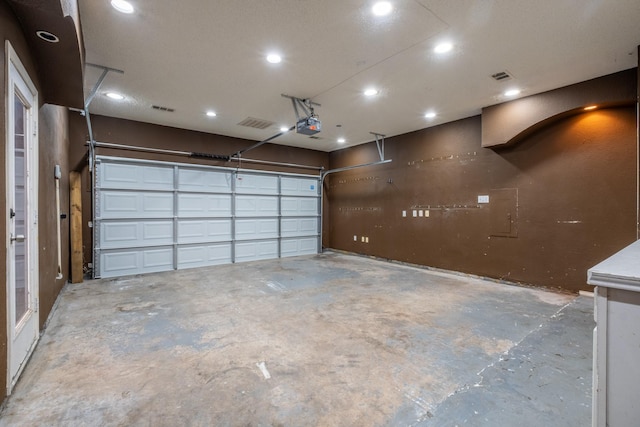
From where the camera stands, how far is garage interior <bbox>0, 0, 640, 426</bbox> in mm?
1965

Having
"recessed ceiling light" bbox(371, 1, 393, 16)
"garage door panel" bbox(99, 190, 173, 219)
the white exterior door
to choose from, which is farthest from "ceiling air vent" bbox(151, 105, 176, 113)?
"recessed ceiling light" bbox(371, 1, 393, 16)

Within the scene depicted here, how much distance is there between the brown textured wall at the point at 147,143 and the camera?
17.1 feet

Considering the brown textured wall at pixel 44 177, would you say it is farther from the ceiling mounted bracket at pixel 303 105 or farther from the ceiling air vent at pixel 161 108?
the ceiling mounted bracket at pixel 303 105

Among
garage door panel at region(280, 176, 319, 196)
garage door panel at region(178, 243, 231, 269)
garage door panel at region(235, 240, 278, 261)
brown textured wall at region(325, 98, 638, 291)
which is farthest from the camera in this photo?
garage door panel at region(280, 176, 319, 196)

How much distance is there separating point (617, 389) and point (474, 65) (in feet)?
11.8

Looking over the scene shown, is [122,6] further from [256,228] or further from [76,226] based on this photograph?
[256,228]

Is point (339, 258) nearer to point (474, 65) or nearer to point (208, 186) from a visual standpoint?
point (208, 186)

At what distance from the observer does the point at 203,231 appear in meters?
6.52

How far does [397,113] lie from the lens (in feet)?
17.3

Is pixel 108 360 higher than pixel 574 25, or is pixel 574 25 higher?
pixel 574 25

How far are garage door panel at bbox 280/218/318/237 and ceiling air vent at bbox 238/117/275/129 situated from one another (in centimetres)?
262

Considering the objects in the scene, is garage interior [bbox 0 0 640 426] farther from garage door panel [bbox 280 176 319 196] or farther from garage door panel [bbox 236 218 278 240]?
garage door panel [bbox 280 176 319 196]

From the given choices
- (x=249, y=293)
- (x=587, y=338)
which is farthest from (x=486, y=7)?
(x=249, y=293)

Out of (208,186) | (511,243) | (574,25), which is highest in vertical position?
(574,25)
